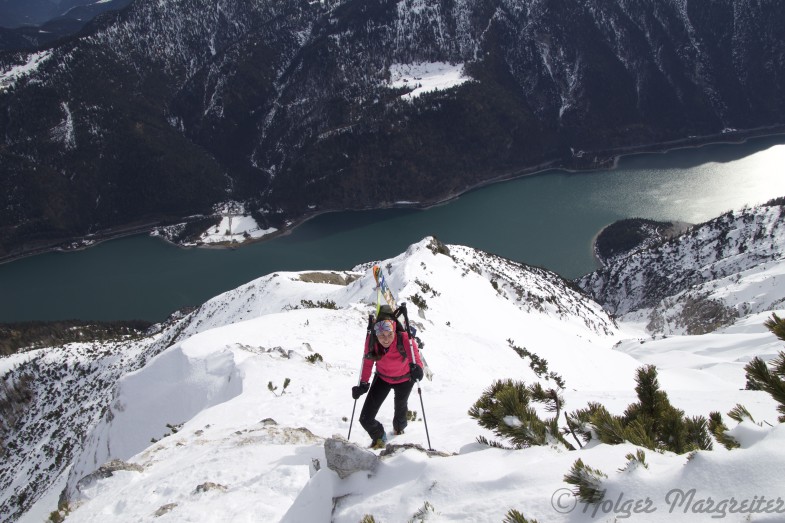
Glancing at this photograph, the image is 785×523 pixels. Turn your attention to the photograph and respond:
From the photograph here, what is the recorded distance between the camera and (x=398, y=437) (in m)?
10.3

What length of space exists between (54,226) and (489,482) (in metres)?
201

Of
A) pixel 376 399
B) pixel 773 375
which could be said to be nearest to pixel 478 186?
pixel 376 399

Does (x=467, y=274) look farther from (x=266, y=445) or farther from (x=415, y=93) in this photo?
(x=415, y=93)

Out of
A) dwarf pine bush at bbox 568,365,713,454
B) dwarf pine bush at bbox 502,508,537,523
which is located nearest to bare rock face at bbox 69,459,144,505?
dwarf pine bush at bbox 502,508,537,523

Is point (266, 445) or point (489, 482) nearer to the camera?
point (489, 482)

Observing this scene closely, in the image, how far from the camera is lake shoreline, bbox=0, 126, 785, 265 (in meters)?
157

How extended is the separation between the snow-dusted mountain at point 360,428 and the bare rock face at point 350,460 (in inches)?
5.1

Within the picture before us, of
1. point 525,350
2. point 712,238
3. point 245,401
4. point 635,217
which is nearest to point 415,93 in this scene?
point 635,217

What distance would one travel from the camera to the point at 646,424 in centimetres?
552

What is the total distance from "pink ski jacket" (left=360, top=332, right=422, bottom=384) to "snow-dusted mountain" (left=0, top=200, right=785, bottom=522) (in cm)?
78

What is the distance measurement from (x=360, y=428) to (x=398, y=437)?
79.3 inches

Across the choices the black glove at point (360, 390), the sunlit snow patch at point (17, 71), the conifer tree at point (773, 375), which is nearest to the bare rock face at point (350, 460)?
the black glove at point (360, 390)

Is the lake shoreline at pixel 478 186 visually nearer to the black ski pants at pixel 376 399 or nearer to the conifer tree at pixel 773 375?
the black ski pants at pixel 376 399

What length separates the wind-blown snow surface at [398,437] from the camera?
4.36 meters
